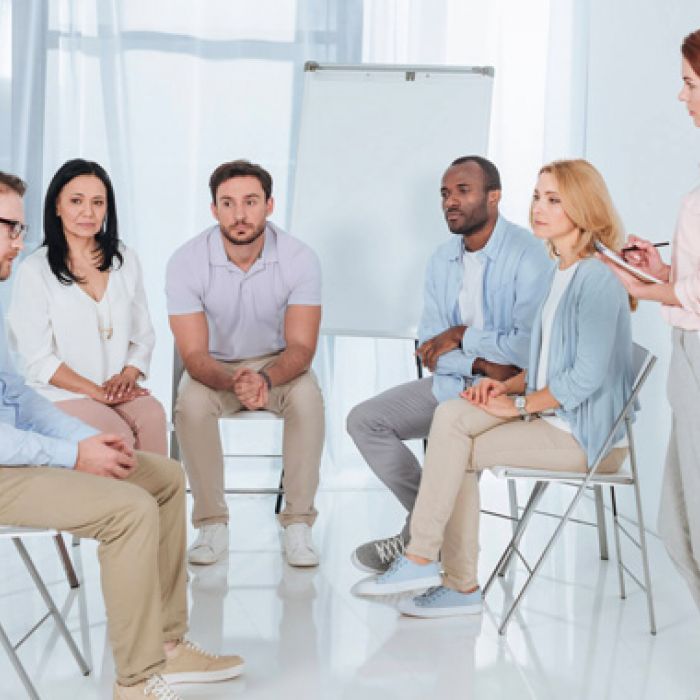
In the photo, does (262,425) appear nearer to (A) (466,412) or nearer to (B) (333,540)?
(B) (333,540)

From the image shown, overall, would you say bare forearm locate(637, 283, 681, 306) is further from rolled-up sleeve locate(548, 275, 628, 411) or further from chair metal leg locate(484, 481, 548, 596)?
chair metal leg locate(484, 481, 548, 596)

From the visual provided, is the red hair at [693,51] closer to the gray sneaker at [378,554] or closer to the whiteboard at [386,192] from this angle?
the gray sneaker at [378,554]

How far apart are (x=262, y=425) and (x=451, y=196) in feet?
5.99

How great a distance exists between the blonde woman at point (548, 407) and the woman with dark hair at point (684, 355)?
0.48m

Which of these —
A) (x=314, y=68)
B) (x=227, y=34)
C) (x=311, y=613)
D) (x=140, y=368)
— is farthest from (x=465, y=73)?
(x=311, y=613)

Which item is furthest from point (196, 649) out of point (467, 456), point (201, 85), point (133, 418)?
point (201, 85)

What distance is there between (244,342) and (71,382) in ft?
2.31

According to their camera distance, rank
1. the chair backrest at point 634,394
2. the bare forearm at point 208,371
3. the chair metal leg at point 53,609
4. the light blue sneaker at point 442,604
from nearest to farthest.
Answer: the chair metal leg at point 53,609, the chair backrest at point 634,394, the light blue sneaker at point 442,604, the bare forearm at point 208,371

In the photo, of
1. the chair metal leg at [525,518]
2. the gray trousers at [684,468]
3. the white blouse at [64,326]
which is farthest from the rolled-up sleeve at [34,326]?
the gray trousers at [684,468]

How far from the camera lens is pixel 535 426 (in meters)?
3.31

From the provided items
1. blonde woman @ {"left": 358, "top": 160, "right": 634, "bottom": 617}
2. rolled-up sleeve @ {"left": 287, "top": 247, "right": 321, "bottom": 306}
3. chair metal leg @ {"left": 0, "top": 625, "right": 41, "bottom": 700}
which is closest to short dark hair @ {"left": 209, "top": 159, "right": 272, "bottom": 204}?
rolled-up sleeve @ {"left": 287, "top": 247, "right": 321, "bottom": 306}

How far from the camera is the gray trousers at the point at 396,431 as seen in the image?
382cm

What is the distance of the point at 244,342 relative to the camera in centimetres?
416

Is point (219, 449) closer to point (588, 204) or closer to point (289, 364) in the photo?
point (289, 364)
